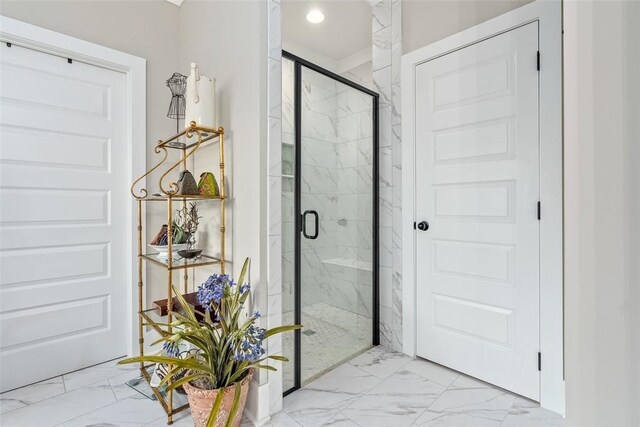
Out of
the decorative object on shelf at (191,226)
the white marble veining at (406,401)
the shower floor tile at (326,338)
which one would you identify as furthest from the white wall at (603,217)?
the decorative object on shelf at (191,226)

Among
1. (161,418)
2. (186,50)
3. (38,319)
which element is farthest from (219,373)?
(186,50)

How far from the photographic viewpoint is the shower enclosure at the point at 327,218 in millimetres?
1888

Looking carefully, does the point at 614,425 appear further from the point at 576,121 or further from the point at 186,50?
the point at 186,50

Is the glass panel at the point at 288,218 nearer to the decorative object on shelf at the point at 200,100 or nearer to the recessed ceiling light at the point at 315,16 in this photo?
the decorative object on shelf at the point at 200,100

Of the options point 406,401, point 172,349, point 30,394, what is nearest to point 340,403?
point 406,401

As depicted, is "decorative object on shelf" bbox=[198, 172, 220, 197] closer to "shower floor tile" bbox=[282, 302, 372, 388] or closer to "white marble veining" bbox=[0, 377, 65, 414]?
"shower floor tile" bbox=[282, 302, 372, 388]

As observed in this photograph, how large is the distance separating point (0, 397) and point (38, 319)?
428 mm

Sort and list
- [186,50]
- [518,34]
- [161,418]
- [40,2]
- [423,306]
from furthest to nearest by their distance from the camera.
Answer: [186,50], [423,306], [40,2], [518,34], [161,418]

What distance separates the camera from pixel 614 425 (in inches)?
11.3

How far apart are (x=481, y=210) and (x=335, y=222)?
0.91 metres

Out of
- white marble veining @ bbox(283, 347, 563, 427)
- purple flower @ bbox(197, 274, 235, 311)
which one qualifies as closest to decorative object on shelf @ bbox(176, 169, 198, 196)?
purple flower @ bbox(197, 274, 235, 311)

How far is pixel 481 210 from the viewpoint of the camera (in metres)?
A: 1.93

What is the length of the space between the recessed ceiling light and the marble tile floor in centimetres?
288

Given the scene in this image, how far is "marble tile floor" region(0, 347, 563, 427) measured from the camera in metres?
1.62
